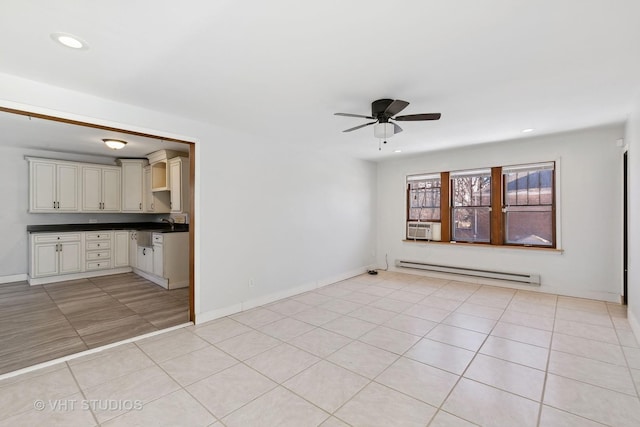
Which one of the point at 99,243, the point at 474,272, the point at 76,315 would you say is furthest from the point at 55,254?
the point at 474,272

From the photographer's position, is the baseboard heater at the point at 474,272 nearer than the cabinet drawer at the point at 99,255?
Yes

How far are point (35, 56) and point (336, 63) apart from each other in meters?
2.22

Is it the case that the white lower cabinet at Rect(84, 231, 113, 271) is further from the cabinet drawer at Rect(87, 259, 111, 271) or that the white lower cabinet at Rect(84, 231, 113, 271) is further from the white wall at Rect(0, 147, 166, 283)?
the white wall at Rect(0, 147, 166, 283)

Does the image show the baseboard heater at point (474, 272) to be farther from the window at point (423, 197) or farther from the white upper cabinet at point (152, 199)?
the white upper cabinet at point (152, 199)

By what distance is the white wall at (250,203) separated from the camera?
9.43 feet

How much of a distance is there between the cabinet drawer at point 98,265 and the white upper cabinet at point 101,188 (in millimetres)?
1082

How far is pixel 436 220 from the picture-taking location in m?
5.85

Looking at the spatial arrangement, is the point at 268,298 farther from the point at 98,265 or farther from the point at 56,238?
the point at 56,238

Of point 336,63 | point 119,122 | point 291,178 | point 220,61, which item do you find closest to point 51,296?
point 119,122

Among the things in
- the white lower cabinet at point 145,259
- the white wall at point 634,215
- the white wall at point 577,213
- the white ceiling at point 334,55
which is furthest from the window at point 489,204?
the white lower cabinet at point 145,259

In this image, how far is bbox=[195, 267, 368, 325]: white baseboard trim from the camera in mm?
3580

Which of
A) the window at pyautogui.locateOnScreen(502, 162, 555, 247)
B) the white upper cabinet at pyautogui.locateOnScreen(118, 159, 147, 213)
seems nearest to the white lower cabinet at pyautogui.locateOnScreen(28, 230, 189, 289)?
the white upper cabinet at pyautogui.locateOnScreen(118, 159, 147, 213)

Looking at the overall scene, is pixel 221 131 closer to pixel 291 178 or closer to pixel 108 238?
pixel 291 178

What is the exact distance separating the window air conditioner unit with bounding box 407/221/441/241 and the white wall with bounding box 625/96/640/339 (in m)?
2.72
